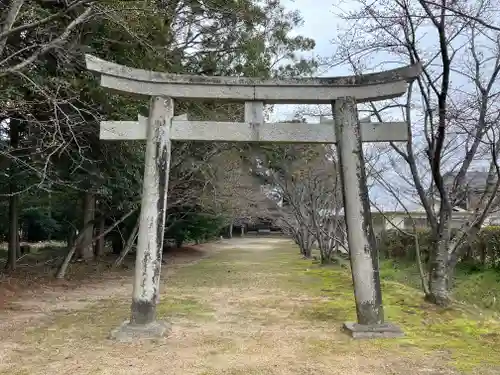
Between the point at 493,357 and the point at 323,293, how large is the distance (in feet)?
17.5

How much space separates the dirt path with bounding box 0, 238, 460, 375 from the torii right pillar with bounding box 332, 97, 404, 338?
0.44 metres

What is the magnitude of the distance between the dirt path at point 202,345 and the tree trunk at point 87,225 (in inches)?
185

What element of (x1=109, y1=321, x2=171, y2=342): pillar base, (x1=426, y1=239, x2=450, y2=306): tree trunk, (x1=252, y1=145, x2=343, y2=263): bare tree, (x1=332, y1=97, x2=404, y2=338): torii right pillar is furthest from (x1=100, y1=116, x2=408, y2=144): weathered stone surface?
(x1=252, y1=145, x2=343, y2=263): bare tree

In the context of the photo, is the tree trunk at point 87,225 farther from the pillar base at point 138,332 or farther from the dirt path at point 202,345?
the pillar base at point 138,332

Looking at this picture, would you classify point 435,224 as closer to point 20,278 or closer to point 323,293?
point 323,293

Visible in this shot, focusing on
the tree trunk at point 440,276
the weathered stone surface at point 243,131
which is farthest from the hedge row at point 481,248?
the weathered stone surface at point 243,131

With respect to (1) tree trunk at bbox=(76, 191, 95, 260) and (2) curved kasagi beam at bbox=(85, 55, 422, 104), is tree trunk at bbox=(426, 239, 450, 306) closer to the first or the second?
(2) curved kasagi beam at bbox=(85, 55, 422, 104)

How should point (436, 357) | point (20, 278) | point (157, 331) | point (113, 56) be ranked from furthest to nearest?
point (20, 278)
point (113, 56)
point (157, 331)
point (436, 357)

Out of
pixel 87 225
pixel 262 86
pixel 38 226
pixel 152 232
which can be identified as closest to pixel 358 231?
pixel 262 86

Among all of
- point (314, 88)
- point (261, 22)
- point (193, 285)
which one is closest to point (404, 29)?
point (314, 88)

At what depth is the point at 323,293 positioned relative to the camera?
34.3 feet

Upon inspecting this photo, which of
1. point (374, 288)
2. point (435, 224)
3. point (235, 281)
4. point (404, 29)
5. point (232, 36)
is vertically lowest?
point (235, 281)

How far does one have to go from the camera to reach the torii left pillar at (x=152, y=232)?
6.17 m

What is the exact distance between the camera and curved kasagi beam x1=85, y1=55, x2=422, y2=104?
661 cm
